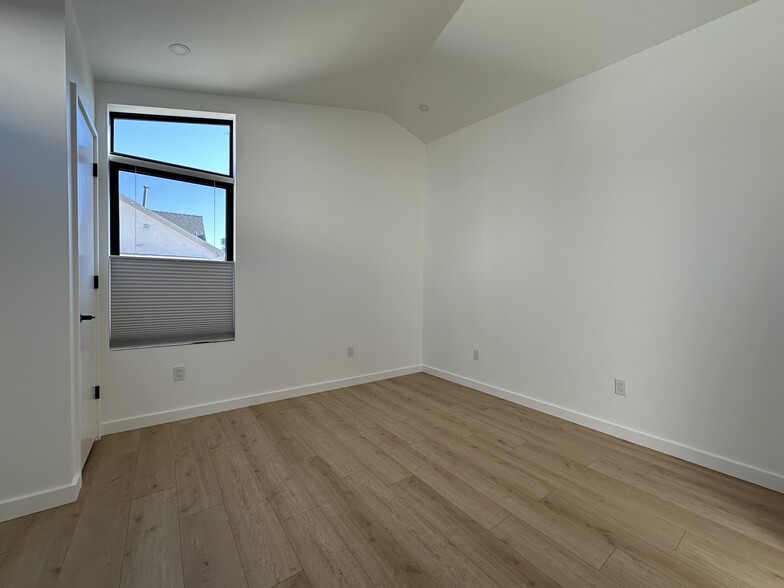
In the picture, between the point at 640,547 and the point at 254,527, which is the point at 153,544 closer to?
the point at 254,527

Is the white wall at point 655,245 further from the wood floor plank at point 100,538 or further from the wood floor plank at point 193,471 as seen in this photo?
the wood floor plank at point 100,538

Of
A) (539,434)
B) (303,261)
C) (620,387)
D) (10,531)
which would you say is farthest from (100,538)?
(620,387)

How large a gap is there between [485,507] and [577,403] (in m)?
1.50

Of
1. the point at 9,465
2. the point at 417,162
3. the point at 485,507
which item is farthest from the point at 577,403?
the point at 9,465

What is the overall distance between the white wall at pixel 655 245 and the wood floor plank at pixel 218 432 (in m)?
2.41

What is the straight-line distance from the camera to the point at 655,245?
2430 mm

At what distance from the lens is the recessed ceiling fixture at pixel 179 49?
7.66ft

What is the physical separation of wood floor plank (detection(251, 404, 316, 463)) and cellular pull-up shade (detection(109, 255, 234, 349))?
2.46 ft

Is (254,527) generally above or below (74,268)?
below

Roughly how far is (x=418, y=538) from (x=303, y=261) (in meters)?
2.58

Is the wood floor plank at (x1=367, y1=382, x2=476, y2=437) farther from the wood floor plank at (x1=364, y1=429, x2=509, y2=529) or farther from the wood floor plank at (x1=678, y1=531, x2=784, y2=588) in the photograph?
the wood floor plank at (x1=678, y1=531, x2=784, y2=588)

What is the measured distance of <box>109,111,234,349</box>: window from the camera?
2.74 meters

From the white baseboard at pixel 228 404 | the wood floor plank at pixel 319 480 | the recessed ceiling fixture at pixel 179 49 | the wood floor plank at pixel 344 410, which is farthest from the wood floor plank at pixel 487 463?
the recessed ceiling fixture at pixel 179 49

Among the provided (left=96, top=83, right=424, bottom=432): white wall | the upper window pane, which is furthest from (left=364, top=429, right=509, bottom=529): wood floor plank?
the upper window pane
